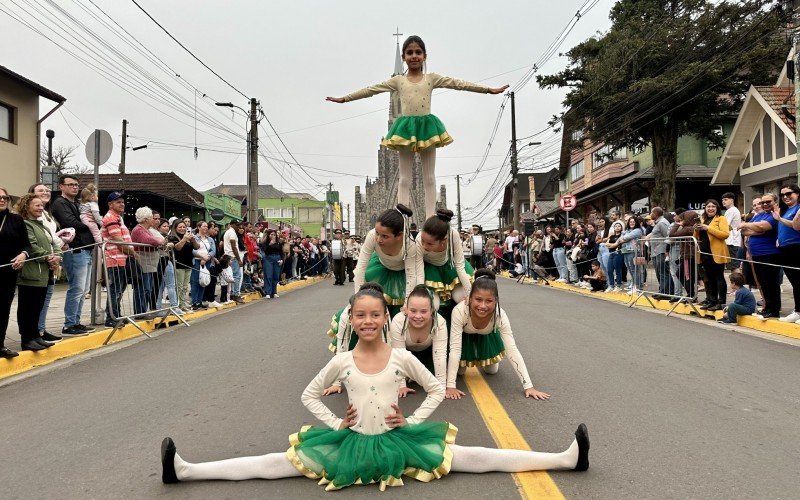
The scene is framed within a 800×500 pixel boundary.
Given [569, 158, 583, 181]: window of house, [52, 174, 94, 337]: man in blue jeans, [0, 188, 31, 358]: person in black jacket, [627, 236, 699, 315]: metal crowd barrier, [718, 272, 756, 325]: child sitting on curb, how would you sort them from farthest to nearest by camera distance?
[569, 158, 583, 181]: window of house
[627, 236, 699, 315]: metal crowd barrier
[718, 272, 756, 325]: child sitting on curb
[52, 174, 94, 337]: man in blue jeans
[0, 188, 31, 358]: person in black jacket

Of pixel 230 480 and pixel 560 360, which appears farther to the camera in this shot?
pixel 560 360

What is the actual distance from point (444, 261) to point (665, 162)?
83.8ft

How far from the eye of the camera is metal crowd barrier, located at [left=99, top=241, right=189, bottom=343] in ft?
30.3

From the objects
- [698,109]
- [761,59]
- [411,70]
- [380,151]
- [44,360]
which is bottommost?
[44,360]

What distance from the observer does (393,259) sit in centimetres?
538

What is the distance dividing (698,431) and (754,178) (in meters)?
23.4

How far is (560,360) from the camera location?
6.62 meters

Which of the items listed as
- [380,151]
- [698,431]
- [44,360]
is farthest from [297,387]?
[380,151]

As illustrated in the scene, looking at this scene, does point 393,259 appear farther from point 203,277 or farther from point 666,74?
point 666,74

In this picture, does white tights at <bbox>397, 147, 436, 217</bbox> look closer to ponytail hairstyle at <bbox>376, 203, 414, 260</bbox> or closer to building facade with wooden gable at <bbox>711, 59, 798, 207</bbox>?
ponytail hairstyle at <bbox>376, 203, 414, 260</bbox>

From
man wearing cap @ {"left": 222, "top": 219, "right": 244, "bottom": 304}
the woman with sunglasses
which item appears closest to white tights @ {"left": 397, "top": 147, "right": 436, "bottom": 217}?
the woman with sunglasses

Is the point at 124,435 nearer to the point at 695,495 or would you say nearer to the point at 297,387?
the point at 297,387

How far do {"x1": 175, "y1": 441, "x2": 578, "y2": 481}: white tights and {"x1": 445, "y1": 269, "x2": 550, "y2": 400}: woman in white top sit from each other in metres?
1.54

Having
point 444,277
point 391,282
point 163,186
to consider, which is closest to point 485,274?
point 444,277
